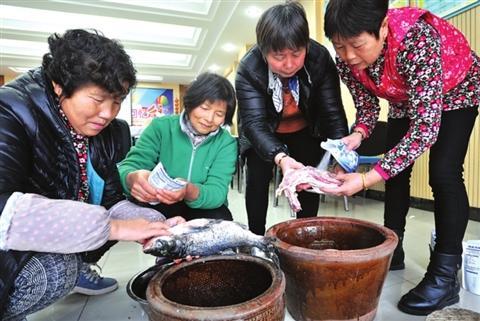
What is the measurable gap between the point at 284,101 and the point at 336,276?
0.78m

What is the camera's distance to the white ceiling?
4555 millimetres

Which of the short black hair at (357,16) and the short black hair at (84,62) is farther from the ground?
the short black hair at (357,16)

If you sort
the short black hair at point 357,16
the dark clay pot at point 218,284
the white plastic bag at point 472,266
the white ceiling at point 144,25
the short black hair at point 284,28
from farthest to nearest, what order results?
the white ceiling at point 144,25 → the white plastic bag at point 472,266 → the short black hair at point 284,28 → the short black hair at point 357,16 → the dark clay pot at point 218,284

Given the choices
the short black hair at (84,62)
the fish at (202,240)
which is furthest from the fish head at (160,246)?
the short black hair at (84,62)

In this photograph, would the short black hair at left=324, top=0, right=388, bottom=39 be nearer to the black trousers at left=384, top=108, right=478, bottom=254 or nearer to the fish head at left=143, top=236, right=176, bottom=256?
the black trousers at left=384, top=108, right=478, bottom=254

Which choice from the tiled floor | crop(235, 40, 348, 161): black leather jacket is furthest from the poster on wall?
crop(235, 40, 348, 161): black leather jacket

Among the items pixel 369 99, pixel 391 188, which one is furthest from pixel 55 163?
pixel 391 188

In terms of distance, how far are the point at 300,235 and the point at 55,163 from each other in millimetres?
742

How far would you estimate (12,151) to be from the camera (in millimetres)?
739

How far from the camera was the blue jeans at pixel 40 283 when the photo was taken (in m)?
0.77

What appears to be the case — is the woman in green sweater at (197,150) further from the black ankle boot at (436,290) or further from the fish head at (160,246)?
the black ankle boot at (436,290)

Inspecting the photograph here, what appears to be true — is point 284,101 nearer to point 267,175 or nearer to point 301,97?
point 301,97

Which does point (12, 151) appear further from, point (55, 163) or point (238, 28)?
point (238, 28)

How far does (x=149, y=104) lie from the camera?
9.75 meters
